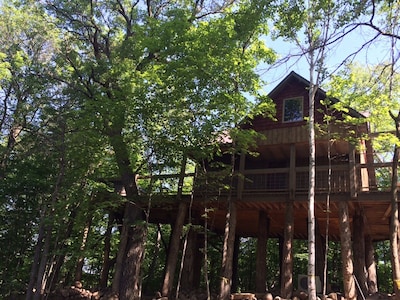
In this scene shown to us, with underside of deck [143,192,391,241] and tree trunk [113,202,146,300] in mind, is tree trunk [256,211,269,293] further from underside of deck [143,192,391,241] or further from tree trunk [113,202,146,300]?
tree trunk [113,202,146,300]

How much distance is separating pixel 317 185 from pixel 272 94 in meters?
4.67

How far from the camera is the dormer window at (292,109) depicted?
50.1 feet

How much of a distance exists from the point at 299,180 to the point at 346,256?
3.53 metres

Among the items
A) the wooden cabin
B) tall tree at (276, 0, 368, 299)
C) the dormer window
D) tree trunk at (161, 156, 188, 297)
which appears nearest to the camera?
tall tree at (276, 0, 368, 299)

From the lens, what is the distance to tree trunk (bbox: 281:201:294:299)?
449 inches

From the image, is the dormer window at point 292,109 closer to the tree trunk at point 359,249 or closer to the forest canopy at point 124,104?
the forest canopy at point 124,104

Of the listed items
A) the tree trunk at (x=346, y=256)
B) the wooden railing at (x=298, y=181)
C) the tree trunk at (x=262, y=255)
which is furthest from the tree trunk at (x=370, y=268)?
the tree trunk at (x=262, y=255)

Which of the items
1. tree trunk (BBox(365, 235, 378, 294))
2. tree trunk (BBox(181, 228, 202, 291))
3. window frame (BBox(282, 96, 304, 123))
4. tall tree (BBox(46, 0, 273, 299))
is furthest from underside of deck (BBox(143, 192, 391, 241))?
window frame (BBox(282, 96, 304, 123))

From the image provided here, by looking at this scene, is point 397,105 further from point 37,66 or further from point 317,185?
point 37,66

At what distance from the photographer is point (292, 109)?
15.5m

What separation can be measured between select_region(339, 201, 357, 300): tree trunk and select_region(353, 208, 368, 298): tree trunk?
1.41m

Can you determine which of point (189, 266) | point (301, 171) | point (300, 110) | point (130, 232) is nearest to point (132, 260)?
point (130, 232)

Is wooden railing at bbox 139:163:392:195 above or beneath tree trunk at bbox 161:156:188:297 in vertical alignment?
above

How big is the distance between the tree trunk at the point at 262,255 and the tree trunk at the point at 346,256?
3.11 meters
